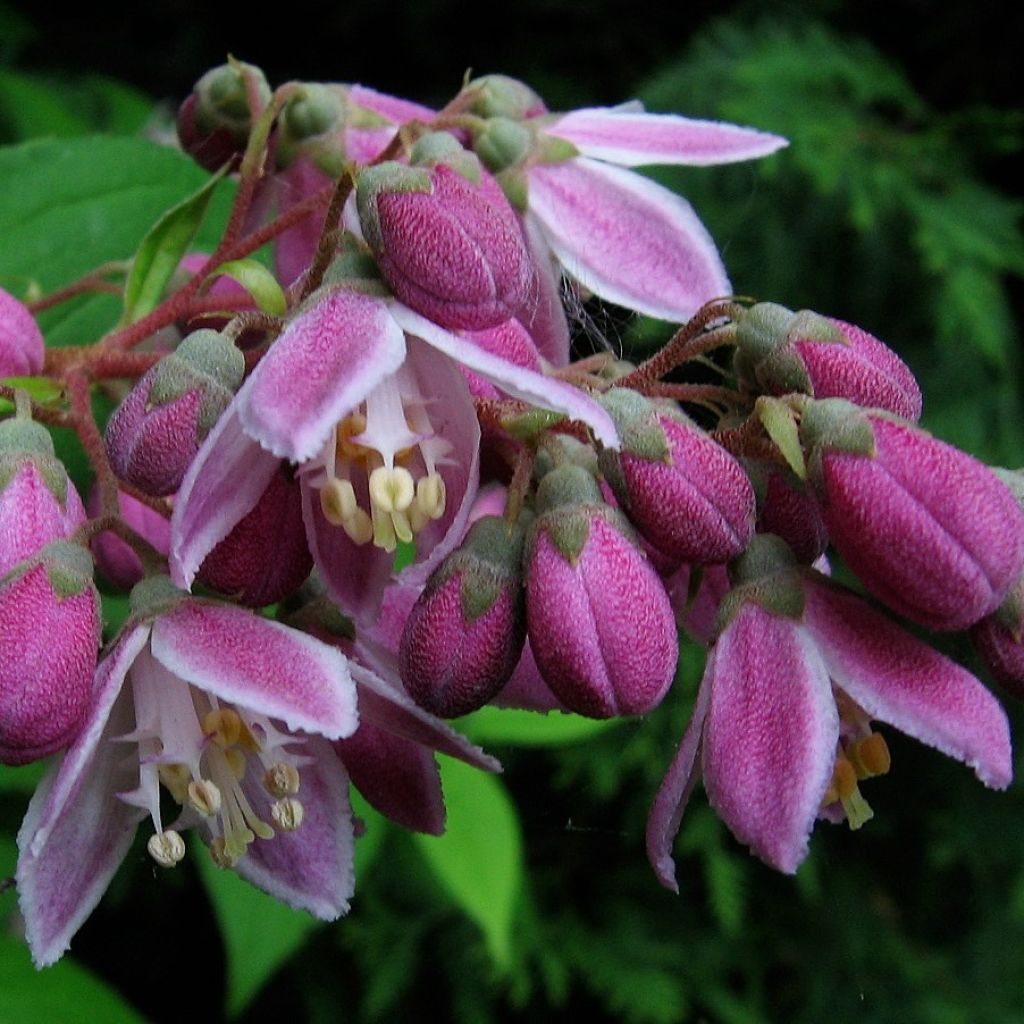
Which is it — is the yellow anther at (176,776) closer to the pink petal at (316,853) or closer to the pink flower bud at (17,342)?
the pink petal at (316,853)

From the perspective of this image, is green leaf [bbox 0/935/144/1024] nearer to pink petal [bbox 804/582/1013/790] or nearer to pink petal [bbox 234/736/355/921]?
pink petal [bbox 234/736/355/921]

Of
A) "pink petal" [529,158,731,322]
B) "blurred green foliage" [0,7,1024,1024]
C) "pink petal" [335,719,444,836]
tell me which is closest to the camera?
"pink petal" [335,719,444,836]

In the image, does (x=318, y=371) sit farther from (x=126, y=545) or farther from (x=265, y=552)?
(x=126, y=545)

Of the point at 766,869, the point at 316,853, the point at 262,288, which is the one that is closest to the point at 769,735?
the point at 316,853

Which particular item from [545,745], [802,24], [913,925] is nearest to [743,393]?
[545,745]

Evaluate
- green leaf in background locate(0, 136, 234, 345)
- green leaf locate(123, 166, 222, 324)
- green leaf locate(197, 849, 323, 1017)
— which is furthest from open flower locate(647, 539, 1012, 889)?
green leaf locate(197, 849, 323, 1017)

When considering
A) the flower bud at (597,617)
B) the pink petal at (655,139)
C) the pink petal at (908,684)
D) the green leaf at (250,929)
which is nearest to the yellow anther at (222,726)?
the flower bud at (597,617)

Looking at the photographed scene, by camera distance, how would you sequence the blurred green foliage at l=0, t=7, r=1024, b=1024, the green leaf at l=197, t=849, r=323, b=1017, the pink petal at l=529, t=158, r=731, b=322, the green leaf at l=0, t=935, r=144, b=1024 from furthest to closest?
the blurred green foliage at l=0, t=7, r=1024, b=1024 < the green leaf at l=197, t=849, r=323, b=1017 < the green leaf at l=0, t=935, r=144, b=1024 < the pink petal at l=529, t=158, r=731, b=322
